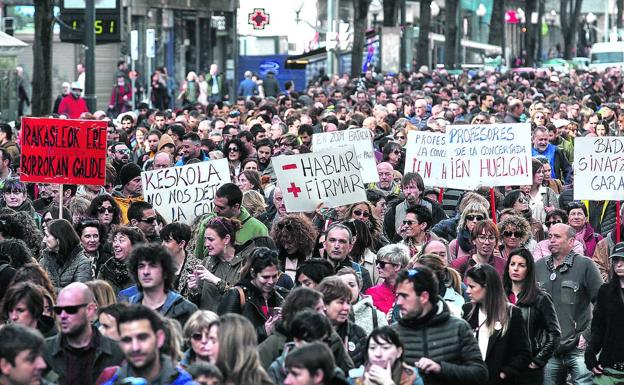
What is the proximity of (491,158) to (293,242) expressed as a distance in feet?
14.9

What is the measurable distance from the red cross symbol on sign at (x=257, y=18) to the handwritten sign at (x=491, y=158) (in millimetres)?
35070

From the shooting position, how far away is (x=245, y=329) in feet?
25.8

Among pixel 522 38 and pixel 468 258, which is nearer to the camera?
pixel 468 258

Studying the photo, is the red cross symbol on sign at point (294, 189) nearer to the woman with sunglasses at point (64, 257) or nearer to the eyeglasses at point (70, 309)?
the woman with sunglasses at point (64, 257)

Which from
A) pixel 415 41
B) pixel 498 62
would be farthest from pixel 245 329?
pixel 415 41

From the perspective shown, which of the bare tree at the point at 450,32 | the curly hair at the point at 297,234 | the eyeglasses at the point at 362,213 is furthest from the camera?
the bare tree at the point at 450,32

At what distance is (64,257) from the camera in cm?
1171

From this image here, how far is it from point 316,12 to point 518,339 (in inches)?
2364

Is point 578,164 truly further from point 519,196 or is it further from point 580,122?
point 580,122

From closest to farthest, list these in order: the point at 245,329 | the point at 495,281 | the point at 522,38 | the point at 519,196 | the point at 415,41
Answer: the point at 245,329
the point at 495,281
the point at 519,196
the point at 415,41
the point at 522,38

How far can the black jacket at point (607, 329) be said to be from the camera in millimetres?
10820

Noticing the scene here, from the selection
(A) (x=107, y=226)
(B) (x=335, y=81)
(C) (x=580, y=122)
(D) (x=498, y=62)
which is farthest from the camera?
(D) (x=498, y=62)

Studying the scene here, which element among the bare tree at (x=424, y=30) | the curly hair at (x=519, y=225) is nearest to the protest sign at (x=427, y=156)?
the curly hair at (x=519, y=225)

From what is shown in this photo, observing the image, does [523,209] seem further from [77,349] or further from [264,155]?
[77,349]
